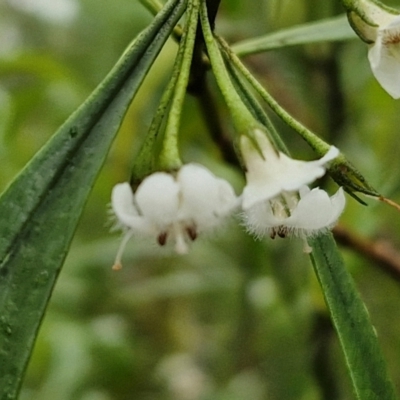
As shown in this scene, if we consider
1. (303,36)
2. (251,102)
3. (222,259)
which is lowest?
(251,102)

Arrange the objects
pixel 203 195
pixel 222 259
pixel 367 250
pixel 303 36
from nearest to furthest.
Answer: pixel 203 195 < pixel 303 36 < pixel 367 250 < pixel 222 259

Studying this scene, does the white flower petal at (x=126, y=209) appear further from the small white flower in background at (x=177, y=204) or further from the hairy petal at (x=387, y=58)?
the hairy petal at (x=387, y=58)

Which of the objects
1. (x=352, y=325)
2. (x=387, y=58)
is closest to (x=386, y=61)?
(x=387, y=58)

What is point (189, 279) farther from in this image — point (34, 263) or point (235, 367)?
point (34, 263)

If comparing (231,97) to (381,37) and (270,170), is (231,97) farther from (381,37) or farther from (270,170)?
(381,37)

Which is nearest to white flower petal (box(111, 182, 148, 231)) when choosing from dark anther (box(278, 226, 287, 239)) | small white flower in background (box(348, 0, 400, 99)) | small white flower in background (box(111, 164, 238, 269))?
small white flower in background (box(111, 164, 238, 269))

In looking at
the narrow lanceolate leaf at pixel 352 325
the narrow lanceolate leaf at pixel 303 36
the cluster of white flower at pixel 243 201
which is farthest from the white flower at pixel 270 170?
the narrow lanceolate leaf at pixel 303 36
